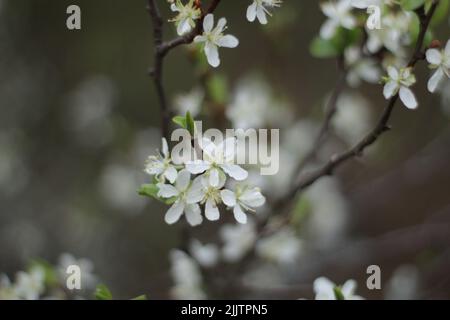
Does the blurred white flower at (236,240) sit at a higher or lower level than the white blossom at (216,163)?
higher

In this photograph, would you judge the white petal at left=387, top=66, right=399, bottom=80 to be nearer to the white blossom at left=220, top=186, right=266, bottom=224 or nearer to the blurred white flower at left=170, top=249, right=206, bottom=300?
the white blossom at left=220, top=186, right=266, bottom=224

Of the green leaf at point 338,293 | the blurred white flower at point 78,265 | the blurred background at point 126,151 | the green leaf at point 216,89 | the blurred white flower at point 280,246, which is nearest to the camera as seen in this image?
the green leaf at point 338,293

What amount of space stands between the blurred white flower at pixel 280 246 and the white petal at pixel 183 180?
0.66 meters

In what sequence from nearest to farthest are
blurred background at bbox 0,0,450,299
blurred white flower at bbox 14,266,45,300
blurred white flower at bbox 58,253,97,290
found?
blurred white flower at bbox 14,266,45,300
blurred white flower at bbox 58,253,97,290
blurred background at bbox 0,0,450,299

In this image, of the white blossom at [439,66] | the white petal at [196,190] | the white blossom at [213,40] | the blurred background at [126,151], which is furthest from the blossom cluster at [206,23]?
the blurred background at [126,151]

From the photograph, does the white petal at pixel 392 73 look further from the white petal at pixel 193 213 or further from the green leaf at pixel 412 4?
the white petal at pixel 193 213

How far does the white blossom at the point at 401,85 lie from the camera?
1.06m

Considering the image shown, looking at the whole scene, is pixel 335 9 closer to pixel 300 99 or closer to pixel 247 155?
pixel 247 155

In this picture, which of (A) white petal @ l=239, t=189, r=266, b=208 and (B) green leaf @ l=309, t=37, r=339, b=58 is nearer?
(A) white petal @ l=239, t=189, r=266, b=208

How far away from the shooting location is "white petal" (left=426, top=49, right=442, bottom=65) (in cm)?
105

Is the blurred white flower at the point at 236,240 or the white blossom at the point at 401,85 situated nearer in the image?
the white blossom at the point at 401,85

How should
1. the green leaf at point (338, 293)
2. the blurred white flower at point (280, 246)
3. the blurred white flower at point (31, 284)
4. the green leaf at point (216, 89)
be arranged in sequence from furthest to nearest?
the blurred white flower at point (280, 246) → the green leaf at point (216, 89) → the blurred white flower at point (31, 284) → the green leaf at point (338, 293)

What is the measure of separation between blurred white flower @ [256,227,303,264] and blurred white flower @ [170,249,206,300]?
19 cm

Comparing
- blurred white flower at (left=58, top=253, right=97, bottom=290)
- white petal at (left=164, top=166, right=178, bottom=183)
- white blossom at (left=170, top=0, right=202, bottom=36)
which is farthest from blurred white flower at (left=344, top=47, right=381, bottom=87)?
blurred white flower at (left=58, top=253, right=97, bottom=290)
